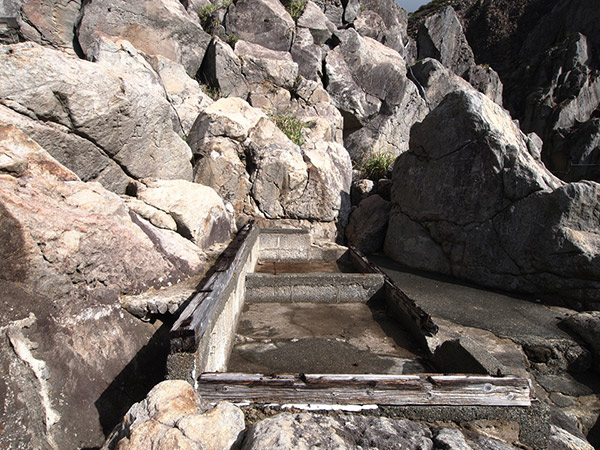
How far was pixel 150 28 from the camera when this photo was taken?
37.2 ft

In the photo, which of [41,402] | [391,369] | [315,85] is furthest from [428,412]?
[315,85]

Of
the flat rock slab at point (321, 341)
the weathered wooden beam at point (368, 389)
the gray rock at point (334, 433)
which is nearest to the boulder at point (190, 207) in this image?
the flat rock slab at point (321, 341)

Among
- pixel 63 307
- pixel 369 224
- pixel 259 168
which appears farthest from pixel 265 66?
pixel 63 307

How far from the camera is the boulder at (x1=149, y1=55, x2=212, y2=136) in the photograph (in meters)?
10.1

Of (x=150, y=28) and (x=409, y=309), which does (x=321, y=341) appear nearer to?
(x=409, y=309)

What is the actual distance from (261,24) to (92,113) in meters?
11.1

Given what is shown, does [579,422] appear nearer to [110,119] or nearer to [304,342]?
[304,342]

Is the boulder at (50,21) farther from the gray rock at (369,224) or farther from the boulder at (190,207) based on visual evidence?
the gray rock at (369,224)

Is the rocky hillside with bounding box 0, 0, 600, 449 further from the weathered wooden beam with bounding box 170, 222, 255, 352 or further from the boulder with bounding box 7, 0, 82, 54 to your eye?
the weathered wooden beam with bounding box 170, 222, 255, 352

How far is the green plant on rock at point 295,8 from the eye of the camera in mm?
15719

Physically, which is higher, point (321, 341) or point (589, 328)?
point (589, 328)

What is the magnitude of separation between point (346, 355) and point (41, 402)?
2611mm

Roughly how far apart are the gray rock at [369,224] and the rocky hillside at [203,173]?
0.06 meters

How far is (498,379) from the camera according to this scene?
104 inches
